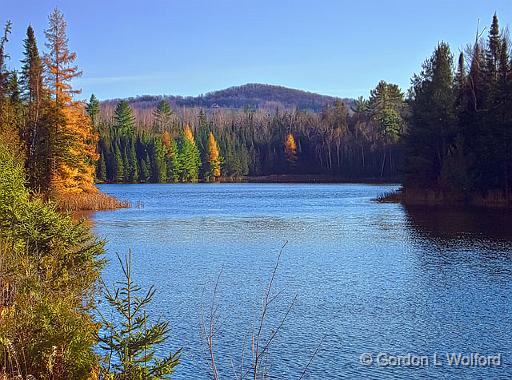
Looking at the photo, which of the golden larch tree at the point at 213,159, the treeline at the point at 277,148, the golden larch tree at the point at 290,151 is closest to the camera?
the treeline at the point at 277,148

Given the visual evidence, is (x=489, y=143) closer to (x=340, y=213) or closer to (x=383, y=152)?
(x=340, y=213)

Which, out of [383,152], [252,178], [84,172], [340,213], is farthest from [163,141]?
[340,213]

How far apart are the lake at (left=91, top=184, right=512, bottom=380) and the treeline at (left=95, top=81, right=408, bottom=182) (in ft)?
216

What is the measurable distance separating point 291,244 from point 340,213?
625 inches

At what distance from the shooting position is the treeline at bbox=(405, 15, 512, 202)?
45219mm

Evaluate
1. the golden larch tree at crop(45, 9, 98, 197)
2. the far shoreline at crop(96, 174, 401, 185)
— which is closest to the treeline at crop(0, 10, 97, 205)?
the golden larch tree at crop(45, 9, 98, 197)

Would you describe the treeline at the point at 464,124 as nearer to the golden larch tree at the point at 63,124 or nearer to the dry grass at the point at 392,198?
the dry grass at the point at 392,198

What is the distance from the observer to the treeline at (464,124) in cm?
4522

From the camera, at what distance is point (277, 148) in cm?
12331

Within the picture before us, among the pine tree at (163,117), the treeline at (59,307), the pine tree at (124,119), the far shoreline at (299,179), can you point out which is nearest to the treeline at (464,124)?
the treeline at (59,307)

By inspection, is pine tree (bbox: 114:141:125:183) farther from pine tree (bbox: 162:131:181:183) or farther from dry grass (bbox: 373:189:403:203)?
dry grass (bbox: 373:189:403:203)

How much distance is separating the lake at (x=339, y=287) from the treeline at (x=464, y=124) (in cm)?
876

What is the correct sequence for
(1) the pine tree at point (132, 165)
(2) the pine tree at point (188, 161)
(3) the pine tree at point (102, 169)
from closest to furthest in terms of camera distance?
(3) the pine tree at point (102, 169)
(1) the pine tree at point (132, 165)
(2) the pine tree at point (188, 161)

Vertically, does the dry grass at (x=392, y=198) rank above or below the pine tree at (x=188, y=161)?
below
